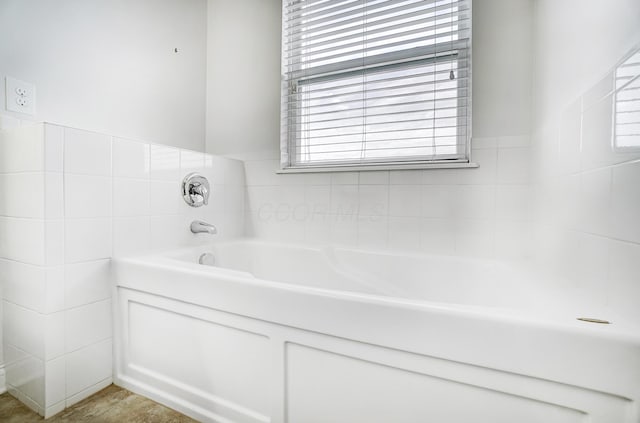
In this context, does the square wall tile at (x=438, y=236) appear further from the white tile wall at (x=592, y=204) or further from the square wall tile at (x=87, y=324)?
the square wall tile at (x=87, y=324)

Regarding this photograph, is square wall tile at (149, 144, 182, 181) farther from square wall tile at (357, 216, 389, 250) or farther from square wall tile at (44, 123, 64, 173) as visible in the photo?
square wall tile at (357, 216, 389, 250)

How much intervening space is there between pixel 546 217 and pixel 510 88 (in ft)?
2.02

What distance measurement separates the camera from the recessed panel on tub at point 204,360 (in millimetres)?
900

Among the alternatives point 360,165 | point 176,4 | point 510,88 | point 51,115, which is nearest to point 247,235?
point 360,165

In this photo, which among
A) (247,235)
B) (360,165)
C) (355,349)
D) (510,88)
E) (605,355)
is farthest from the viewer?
(247,235)

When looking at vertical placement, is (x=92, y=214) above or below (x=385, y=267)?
above

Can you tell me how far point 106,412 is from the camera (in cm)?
105

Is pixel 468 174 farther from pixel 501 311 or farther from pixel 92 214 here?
pixel 92 214

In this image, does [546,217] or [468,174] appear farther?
[468,174]

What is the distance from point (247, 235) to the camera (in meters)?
1.98

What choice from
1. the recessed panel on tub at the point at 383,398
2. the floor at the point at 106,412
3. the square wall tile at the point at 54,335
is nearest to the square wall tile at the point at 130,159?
the square wall tile at the point at 54,335

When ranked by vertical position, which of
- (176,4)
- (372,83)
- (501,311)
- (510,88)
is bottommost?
(501,311)

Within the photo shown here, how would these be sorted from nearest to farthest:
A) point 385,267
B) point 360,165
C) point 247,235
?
1. point 385,267
2. point 360,165
3. point 247,235

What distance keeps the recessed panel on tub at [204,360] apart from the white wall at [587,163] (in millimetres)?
882
